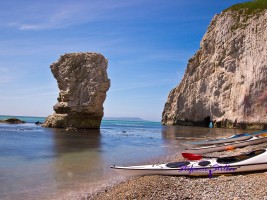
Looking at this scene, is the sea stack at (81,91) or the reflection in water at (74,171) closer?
the reflection in water at (74,171)

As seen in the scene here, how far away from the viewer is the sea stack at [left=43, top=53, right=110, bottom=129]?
1949 inches

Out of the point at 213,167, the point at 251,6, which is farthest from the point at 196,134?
the point at 251,6

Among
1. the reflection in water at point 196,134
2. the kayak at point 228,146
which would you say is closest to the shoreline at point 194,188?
the kayak at point 228,146

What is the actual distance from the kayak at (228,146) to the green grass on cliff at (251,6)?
143 ft

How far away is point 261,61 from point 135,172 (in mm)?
47220

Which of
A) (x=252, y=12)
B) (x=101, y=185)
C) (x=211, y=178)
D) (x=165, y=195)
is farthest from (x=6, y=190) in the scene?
(x=252, y=12)

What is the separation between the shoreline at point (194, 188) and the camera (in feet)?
26.2

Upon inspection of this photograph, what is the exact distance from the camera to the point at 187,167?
10.8 m

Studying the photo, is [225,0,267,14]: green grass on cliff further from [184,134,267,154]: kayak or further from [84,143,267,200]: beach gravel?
[84,143,267,200]: beach gravel

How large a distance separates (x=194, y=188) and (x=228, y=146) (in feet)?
40.2

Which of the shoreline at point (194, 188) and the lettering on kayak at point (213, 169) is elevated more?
the lettering on kayak at point (213, 169)

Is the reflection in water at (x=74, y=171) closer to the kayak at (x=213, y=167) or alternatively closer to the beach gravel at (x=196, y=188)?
the beach gravel at (x=196, y=188)

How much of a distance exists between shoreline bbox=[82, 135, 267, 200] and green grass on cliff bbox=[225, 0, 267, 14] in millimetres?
55927

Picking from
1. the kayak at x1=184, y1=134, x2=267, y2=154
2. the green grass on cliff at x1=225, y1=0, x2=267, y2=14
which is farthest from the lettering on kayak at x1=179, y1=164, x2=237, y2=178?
the green grass on cliff at x1=225, y1=0, x2=267, y2=14
